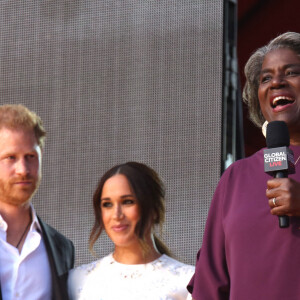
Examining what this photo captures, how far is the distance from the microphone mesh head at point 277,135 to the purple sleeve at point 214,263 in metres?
0.21

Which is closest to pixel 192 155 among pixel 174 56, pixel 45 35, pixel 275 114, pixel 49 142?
pixel 174 56

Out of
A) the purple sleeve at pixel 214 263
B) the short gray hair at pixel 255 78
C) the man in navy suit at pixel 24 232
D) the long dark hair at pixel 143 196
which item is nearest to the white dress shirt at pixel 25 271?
the man in navy suit at pixel 24 232

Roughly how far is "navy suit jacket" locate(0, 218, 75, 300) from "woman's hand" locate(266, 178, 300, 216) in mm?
1195

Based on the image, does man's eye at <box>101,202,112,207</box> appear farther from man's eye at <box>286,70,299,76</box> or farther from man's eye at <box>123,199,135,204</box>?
man's eye at <box>286,70,299,76</box>

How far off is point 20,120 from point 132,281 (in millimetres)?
740

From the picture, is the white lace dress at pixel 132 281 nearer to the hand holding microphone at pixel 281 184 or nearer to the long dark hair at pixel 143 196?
the long dark hair at pixel 143 196

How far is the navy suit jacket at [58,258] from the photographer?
2.45 meters

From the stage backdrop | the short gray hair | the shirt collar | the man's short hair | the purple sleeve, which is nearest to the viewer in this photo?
the purple sleeve

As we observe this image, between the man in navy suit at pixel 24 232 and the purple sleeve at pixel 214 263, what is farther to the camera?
the man in navy suit at pixel 24 232

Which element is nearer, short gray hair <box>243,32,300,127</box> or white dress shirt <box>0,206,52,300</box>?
short gray hair <box>243,32,300,127</box>

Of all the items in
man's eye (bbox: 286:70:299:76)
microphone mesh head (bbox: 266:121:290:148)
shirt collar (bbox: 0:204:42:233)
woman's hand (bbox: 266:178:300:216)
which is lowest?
shirt collar (bbox: 0:204:42:233)

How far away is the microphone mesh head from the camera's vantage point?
154 centimetres

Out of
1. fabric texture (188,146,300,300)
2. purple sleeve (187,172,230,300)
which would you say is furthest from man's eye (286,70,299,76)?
purple sleeve (187,172,230,300)

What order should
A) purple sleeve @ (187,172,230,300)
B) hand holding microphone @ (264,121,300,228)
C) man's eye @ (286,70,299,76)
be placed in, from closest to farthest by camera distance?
hand holding microphone @ (264,121,300,228) → purple sleeve @ (187,172,230,300) → man's eye @ (286,70,299,76)
